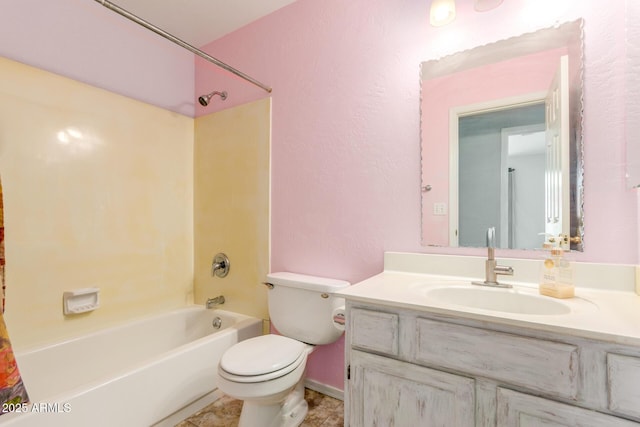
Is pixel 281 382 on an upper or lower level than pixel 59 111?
lower

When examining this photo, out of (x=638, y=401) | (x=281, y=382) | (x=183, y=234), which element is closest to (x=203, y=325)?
(x=183, y=234)

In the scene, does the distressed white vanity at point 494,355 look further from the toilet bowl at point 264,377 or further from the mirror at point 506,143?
the toilet bowl at point 264,377

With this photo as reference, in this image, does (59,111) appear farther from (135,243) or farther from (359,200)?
(359,200)

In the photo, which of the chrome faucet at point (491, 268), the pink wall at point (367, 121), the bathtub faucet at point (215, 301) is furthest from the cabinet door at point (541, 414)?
the bathtub faucet at point (215, 301)

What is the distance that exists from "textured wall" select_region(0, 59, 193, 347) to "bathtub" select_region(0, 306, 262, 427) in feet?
0.40

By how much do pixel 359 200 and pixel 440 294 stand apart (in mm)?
635

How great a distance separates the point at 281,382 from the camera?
1.25m

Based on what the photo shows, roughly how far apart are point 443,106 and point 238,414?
6.12 feet

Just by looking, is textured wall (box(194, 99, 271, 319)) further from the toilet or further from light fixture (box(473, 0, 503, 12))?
light fixture (box(473, 0, 503, 12))

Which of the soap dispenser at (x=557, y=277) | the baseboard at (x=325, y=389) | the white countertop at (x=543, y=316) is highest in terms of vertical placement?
the soap dispenser at (x=557, y=277)

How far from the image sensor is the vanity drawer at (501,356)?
2.44 feet

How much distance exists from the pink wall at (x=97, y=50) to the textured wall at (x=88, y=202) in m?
0.09

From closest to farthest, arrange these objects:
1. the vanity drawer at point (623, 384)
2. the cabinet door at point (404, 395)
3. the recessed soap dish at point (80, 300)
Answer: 1. the vanity drawer at point (623, 384)
2. the cabinet door at point (404, 395)
3. the recessed soap dish at point (80, 300)

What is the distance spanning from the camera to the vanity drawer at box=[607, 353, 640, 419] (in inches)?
26.6
